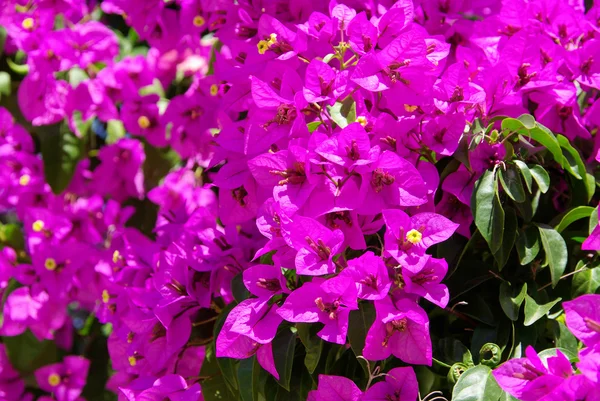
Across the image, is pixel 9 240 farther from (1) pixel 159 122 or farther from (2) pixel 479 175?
(2) pixel 479 175

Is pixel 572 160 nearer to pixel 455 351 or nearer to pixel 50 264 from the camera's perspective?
pixel 455 351

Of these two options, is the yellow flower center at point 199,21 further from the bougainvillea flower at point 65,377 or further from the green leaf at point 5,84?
the bougainvillea flower at point 65,377

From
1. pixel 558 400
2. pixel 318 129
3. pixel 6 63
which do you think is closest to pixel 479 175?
pixel 318 129

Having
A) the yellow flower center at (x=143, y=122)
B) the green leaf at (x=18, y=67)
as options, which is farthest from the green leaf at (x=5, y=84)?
the yellow flower center at (x=143, y=122)

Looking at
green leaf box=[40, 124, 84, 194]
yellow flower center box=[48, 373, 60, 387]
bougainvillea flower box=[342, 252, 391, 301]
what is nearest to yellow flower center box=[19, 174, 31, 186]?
green leaf box=[40, 124, 84, 194]

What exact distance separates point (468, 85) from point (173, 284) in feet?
1.56

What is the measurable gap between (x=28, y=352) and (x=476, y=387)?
1110mm

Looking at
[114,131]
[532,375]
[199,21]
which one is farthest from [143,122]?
[532,375]

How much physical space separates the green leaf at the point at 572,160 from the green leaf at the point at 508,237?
0.09m

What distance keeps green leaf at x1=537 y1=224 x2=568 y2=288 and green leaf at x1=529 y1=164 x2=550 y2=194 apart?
0.19 feet

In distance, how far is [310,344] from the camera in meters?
1.04

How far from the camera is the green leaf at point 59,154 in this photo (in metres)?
1.74

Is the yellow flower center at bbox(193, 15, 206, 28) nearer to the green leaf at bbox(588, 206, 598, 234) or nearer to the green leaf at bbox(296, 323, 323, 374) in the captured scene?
the green leaf at bbox(296, 323, 323, 374)

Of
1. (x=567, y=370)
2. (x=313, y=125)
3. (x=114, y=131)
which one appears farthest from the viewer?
(x=114, y=131)
